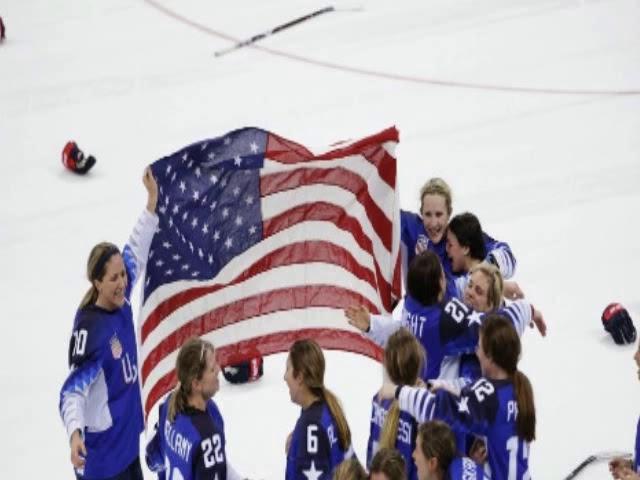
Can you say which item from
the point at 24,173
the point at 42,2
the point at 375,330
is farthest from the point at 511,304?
the point at 42,2

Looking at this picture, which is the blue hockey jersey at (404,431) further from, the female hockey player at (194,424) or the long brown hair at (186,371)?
the long brown hair at (186,371)

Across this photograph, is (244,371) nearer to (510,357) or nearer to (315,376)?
(315,376)

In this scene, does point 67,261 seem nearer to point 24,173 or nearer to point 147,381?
point 24,173

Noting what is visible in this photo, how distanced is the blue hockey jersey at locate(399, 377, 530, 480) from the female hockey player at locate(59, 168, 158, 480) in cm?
141

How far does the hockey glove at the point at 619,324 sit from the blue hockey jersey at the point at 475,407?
2.97 meters

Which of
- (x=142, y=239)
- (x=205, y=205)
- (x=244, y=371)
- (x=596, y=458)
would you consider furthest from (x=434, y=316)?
(x=244, y=371)

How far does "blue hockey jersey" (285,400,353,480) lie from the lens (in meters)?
5.63

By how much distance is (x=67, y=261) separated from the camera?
10102 mm

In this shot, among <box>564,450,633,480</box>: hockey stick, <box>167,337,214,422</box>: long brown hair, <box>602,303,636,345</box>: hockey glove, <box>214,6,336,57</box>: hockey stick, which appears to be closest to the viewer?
<box>167,337,214,422</box>: long brown hair

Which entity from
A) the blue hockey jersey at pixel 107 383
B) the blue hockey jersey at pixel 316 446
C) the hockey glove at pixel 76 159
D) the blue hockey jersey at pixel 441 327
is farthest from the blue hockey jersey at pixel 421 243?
the hockey glove at pixel 76 159

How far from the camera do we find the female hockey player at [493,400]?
575 centimetres

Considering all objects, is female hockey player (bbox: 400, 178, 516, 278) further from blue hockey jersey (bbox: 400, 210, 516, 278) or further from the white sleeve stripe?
the white sleeve stripe

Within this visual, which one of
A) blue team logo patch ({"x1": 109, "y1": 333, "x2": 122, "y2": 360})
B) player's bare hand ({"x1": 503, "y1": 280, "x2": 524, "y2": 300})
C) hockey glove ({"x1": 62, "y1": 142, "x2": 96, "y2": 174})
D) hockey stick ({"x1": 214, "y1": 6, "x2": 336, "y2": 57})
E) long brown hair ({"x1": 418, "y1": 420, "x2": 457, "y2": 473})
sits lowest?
long brown hair ({"x1": 418, "y1": 420, "x2": 457, "y2": 473})

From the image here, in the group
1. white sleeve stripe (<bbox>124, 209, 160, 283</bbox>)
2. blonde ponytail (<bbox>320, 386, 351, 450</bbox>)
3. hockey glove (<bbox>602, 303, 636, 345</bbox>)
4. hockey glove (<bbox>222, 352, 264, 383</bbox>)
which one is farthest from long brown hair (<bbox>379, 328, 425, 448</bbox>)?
hockey glove (<bbox>602, 303, 636, 345</bbox>)
